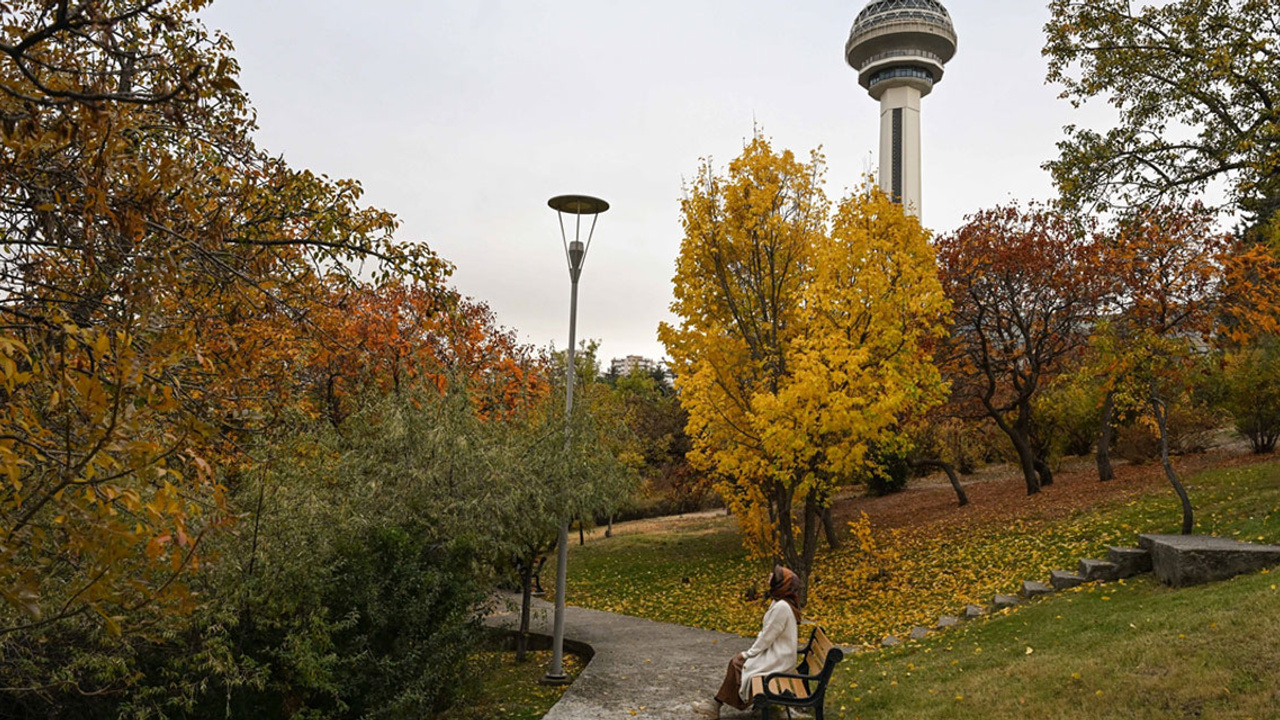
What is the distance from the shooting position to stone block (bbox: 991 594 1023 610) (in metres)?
11.5

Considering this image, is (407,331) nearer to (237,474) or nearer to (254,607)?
(237,474)

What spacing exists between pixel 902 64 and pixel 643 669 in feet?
281

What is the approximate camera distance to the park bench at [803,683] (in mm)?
6691

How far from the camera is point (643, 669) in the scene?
34.3 ft

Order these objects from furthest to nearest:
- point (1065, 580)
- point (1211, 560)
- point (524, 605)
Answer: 1. point (524, 605)
2. point (1065, 580)
3. point (1211, 560)

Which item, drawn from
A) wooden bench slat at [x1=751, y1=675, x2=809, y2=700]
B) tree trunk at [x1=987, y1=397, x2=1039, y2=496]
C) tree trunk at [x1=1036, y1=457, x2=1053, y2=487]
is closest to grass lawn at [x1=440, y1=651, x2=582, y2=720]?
wooden bench slat at [x1=751, y1=675, x2=809, y2=700]

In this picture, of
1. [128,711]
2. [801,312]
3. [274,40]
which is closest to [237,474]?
[128,711]

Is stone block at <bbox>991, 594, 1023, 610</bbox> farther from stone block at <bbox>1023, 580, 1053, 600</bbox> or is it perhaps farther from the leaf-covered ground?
the leaf-covered ground

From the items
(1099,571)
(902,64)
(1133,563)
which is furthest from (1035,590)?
(902,64)

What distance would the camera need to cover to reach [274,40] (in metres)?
6.28

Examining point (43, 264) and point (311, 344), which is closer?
point (43, 264)

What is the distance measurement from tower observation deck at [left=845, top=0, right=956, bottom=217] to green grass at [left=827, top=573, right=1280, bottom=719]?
76.8m

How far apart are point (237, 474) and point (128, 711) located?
3.47 meters

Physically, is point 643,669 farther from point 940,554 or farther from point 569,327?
point 940,554
